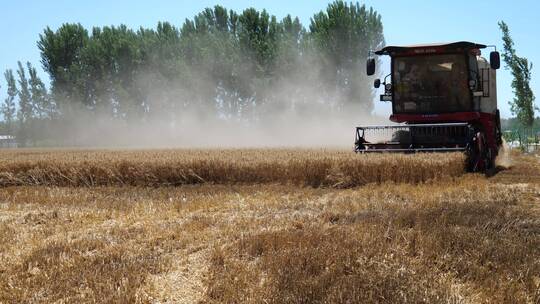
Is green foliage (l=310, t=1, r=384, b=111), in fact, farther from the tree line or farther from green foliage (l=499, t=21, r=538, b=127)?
green foliage (l=499, t=21, r=538, b=127)

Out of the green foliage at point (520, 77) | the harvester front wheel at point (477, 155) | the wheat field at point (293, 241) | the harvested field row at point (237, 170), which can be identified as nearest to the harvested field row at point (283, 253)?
the wheat field at point (293, 241)

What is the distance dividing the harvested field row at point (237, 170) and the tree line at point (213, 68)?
1169 inches

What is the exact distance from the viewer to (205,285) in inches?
157

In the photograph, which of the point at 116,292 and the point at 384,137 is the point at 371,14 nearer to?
the point at 384,137

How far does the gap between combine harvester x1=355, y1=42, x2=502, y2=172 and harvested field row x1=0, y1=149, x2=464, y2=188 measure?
201cm

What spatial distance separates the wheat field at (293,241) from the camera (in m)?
3.77

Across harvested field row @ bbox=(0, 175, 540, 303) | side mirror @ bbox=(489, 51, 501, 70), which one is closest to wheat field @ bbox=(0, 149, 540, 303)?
harvested field row @ bbox=(0, 175, 540, 303)

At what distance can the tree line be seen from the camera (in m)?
39.6

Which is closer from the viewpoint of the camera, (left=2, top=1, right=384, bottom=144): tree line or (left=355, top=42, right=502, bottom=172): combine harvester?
(left=355, top=42, right=502, bottom=172): combine harvester

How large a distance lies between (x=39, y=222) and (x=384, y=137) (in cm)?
902

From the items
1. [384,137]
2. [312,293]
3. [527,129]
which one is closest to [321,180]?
[384,137]

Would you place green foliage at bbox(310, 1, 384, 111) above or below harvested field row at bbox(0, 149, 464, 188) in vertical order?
above

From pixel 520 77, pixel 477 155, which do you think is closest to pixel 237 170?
pixel 477 155

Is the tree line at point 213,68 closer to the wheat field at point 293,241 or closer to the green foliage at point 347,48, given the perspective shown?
the green foliage at point 347,48
